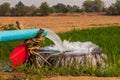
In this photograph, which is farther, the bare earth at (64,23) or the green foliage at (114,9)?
the green foliage at (114,9)

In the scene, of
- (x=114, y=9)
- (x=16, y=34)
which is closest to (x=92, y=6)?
(x=114, y=9)

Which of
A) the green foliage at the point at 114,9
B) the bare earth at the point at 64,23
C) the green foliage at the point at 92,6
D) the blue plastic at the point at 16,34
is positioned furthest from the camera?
the green foliage at the point at 92,6

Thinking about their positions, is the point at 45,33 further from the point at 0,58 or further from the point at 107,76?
the point at 0,58

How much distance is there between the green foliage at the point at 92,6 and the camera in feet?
153

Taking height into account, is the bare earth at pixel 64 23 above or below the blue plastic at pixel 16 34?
below

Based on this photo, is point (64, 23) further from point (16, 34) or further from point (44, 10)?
point (16, 34)

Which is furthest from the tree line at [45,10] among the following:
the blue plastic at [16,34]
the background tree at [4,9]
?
the blue plastic at [16,34]

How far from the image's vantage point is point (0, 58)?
8578 millimetres

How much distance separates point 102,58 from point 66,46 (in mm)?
626

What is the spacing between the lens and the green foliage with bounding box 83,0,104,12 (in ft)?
153

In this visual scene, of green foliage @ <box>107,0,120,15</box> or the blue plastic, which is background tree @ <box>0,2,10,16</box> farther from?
the blue plastic

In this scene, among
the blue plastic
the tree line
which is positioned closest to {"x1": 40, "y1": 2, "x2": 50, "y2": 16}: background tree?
the tree line

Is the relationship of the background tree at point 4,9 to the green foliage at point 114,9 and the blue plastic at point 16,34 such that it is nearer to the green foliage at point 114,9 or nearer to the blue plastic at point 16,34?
the green foliage at point 114,9

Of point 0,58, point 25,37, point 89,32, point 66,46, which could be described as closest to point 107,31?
point 89,32
